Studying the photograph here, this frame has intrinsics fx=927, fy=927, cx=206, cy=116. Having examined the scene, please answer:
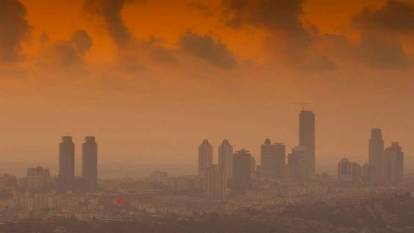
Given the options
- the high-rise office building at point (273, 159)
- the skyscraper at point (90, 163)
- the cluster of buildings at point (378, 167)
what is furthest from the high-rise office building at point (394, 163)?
the skyscraper at point (90, 163)

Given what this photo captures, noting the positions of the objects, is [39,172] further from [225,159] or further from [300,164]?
[300,164]

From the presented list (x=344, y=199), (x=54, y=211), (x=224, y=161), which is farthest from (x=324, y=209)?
(x=224, y=161)

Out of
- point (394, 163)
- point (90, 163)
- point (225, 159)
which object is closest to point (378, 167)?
point (394, 163)

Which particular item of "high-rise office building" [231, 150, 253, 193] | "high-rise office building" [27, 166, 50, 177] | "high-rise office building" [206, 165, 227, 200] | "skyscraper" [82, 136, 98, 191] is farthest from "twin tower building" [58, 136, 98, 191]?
"high-rise office building" [231, 150, 253, 193]

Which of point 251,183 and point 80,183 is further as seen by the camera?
point 251,183

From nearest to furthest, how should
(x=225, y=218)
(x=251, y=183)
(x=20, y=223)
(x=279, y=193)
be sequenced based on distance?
(x=20, y=223)
(x=225, y=218)
(x=279, y=193)
(x=251, y=183)

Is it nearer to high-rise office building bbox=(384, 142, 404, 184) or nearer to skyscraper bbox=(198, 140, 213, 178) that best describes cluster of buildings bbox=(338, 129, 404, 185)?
high-rise office building bbox=(384, 142, 404, 184)

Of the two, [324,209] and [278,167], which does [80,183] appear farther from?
[324,209]
